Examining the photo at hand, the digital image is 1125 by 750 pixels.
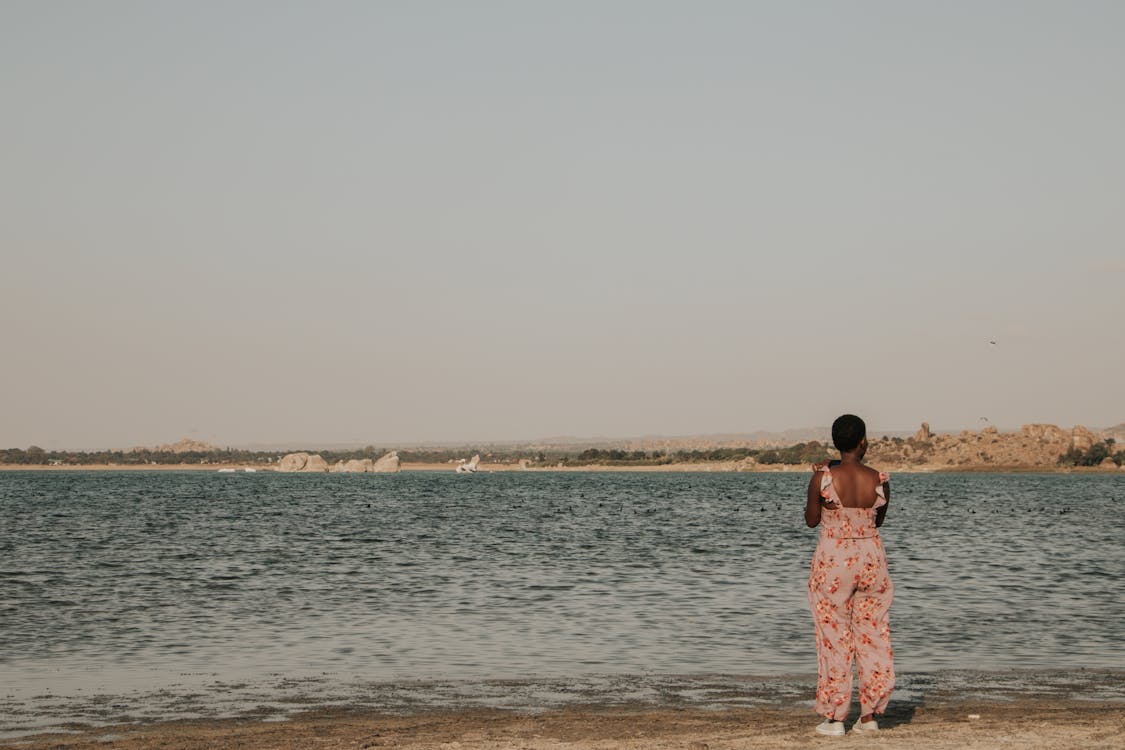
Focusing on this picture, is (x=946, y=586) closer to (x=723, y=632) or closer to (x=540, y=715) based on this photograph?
(x=723, y=632)

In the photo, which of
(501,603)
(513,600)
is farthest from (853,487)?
(513,600)

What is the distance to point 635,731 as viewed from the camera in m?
12.3

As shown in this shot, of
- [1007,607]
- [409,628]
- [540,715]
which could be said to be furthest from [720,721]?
[1007,607]

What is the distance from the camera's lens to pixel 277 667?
57.9ft

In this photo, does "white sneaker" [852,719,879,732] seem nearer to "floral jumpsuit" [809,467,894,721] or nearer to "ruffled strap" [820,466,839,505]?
"floral jumpsuit" [809,467,894,721]

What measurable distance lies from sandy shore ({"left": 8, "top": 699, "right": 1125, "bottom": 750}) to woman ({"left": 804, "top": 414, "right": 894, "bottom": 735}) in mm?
419

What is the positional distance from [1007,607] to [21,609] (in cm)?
1875

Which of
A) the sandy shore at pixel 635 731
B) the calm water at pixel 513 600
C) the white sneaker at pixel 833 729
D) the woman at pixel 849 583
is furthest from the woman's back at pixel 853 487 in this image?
the calm water at pixel 513 600

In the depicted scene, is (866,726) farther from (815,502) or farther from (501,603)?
(501,603)

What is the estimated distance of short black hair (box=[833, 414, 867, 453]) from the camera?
11453 millimetres

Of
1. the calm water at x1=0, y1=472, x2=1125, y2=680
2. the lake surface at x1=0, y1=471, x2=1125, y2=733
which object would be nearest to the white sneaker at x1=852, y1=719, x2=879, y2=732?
the lake surface at x1=0, y1=471, x2=1125, y2=733

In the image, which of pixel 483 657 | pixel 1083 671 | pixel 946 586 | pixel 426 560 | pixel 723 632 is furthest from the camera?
pixel 426 560

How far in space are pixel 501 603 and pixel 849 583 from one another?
15191mm

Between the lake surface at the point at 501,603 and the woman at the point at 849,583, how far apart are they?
17.5ft
